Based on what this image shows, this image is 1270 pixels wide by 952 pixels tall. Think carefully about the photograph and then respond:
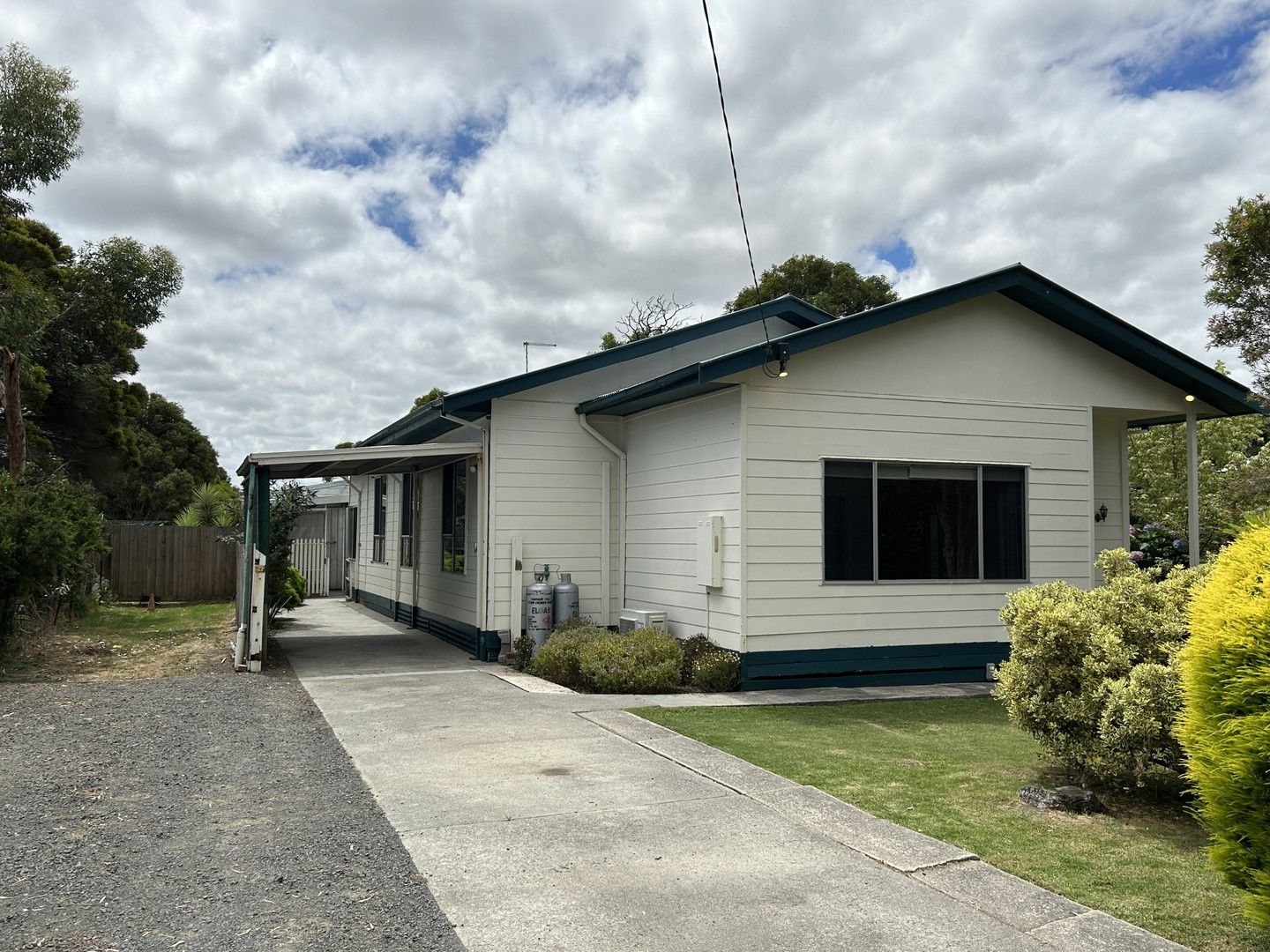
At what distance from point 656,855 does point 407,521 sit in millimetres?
13008

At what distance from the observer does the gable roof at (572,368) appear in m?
11.5

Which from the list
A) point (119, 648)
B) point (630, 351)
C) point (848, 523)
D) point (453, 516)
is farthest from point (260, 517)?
point (848, 523)

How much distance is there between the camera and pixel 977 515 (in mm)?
10883

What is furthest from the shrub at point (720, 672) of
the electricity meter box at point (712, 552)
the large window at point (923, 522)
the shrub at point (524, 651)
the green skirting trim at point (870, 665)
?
the shrub at point (524, 651)

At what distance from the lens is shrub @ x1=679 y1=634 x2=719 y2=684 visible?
10.2m

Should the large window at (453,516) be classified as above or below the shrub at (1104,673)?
above

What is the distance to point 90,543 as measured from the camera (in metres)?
12.4

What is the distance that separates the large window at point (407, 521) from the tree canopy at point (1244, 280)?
1313 cm

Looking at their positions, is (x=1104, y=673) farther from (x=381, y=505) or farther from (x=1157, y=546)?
(x=381, y=505)

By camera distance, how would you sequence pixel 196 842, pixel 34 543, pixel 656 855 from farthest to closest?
1. pixel 34 543
2. pixel 196 842
3. pixel 656 855

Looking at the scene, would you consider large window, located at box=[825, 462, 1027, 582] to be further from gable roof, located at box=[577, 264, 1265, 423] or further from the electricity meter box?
gable roof, located at box=[577, 264, 1265, 423]

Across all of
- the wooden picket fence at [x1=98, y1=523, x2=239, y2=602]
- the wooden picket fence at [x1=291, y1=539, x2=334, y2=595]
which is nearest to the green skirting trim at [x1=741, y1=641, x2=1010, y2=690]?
the wooden picket fence at [x1=98, y1=523, x2=239, y2=602]

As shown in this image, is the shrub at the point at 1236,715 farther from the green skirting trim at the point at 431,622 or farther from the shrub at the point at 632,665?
the green skirting trim at the point at 431,622

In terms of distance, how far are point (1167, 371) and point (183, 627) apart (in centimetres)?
1419
